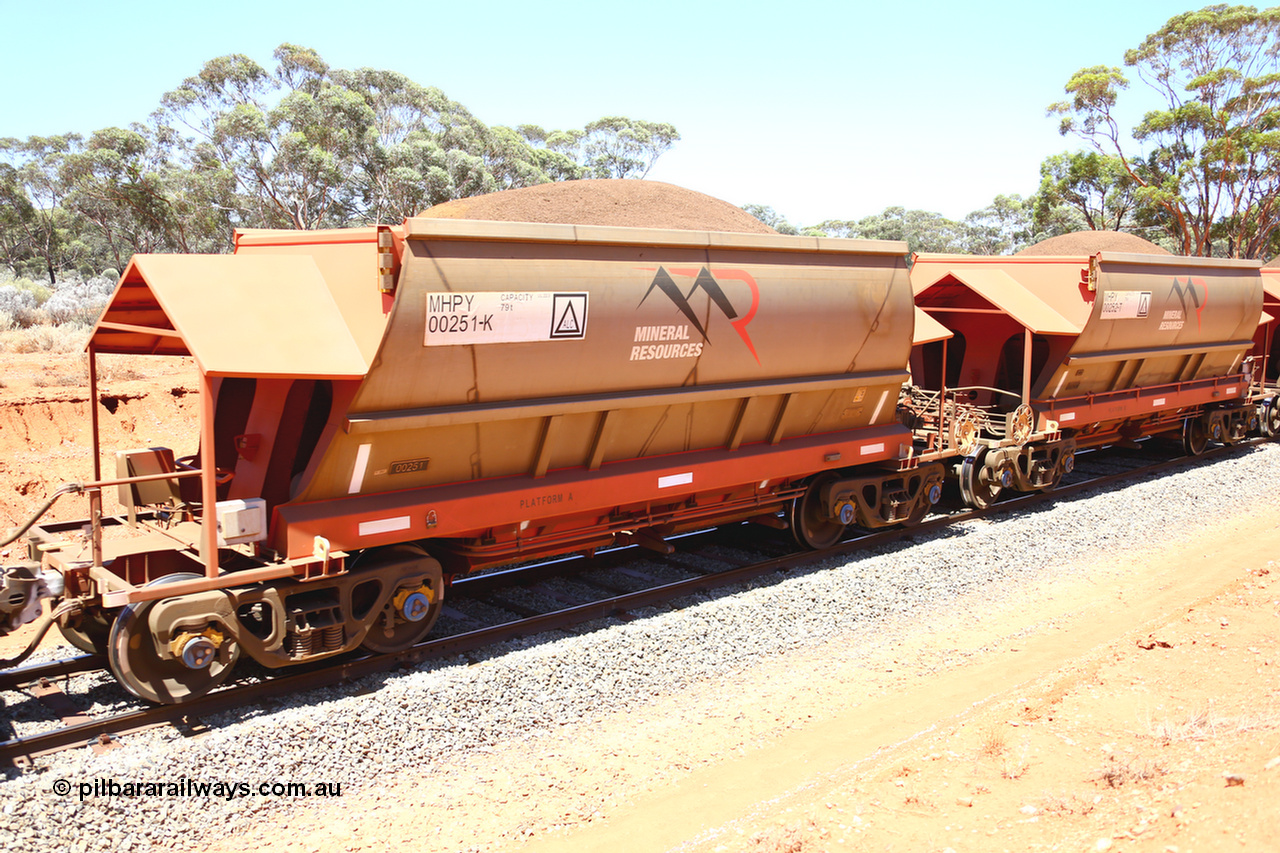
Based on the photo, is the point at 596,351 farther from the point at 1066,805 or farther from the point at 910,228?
the point at 910,228

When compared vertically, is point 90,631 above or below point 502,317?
below

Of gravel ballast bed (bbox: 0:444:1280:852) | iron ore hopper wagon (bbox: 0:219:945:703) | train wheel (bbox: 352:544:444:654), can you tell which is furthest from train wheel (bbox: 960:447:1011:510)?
train wheel (bbox: 352:544:444:654)

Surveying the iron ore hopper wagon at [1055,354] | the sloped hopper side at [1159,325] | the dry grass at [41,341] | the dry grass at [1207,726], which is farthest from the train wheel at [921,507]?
the dry grass at [41,341]

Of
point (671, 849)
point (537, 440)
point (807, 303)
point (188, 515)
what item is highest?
point (807, 303)

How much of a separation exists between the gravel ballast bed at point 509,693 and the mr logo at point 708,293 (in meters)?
2.69

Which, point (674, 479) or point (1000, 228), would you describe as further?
point (1000, 228)

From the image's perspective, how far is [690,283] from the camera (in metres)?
8.49

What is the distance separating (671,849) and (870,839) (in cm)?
114

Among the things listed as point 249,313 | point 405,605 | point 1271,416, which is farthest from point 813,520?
point 1271,416

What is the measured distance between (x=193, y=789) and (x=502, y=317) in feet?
12.7

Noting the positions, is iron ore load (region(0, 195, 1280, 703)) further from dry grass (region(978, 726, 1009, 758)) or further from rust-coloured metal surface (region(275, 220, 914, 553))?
dry grass (region(978, 726, 1009, 758))

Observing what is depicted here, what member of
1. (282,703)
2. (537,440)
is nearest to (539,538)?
(537,440)

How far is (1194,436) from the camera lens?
17453 mm

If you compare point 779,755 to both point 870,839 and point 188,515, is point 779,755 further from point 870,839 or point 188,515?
point 188,515
